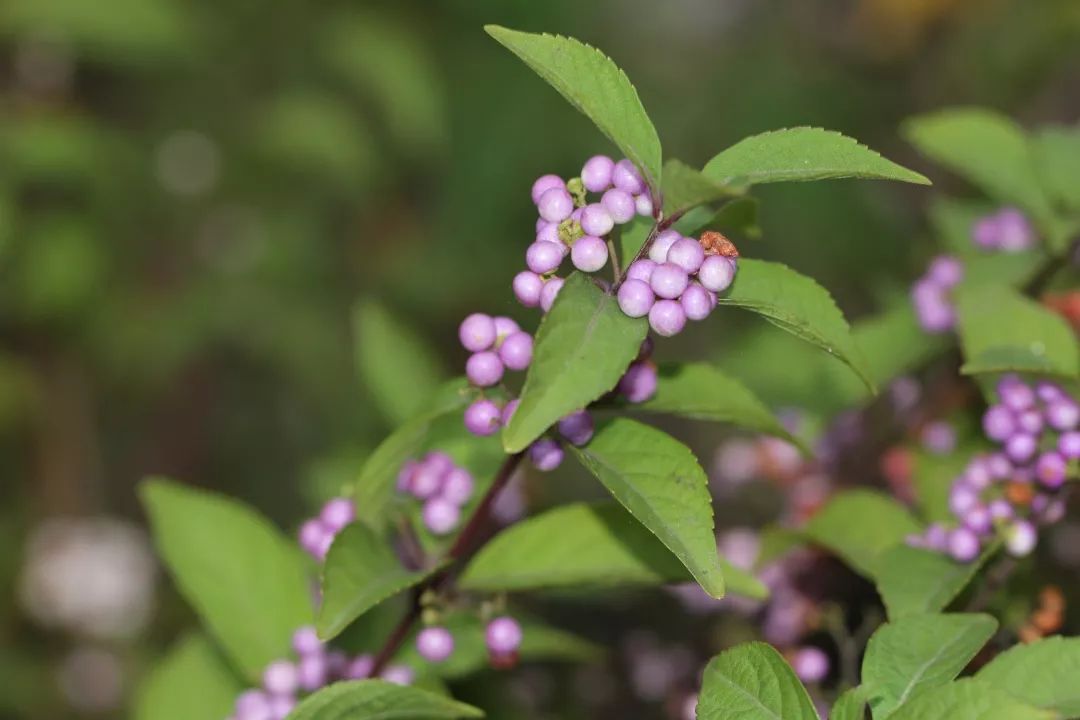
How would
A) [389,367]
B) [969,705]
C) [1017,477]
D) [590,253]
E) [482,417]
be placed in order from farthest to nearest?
[389,367], [1017,477], [482,417], [590,253], [969,705]

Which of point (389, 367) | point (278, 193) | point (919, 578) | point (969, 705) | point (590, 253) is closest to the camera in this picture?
point (969, 705)

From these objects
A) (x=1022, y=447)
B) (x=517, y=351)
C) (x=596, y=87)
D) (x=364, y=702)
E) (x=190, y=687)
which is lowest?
(x=190, y=687)

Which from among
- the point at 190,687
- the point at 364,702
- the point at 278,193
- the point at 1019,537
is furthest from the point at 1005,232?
the point at 278,193

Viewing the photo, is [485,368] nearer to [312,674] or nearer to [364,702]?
[364,702]

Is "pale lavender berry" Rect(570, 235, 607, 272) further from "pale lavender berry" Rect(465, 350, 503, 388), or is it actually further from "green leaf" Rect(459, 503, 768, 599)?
→ "green leaf" Rect(459, 503, 768, 599)

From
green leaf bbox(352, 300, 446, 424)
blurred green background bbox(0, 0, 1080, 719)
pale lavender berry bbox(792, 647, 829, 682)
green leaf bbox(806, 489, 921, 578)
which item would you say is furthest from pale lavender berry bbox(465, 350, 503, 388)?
blurred green background bbox(0, 0, 1080, 719)
